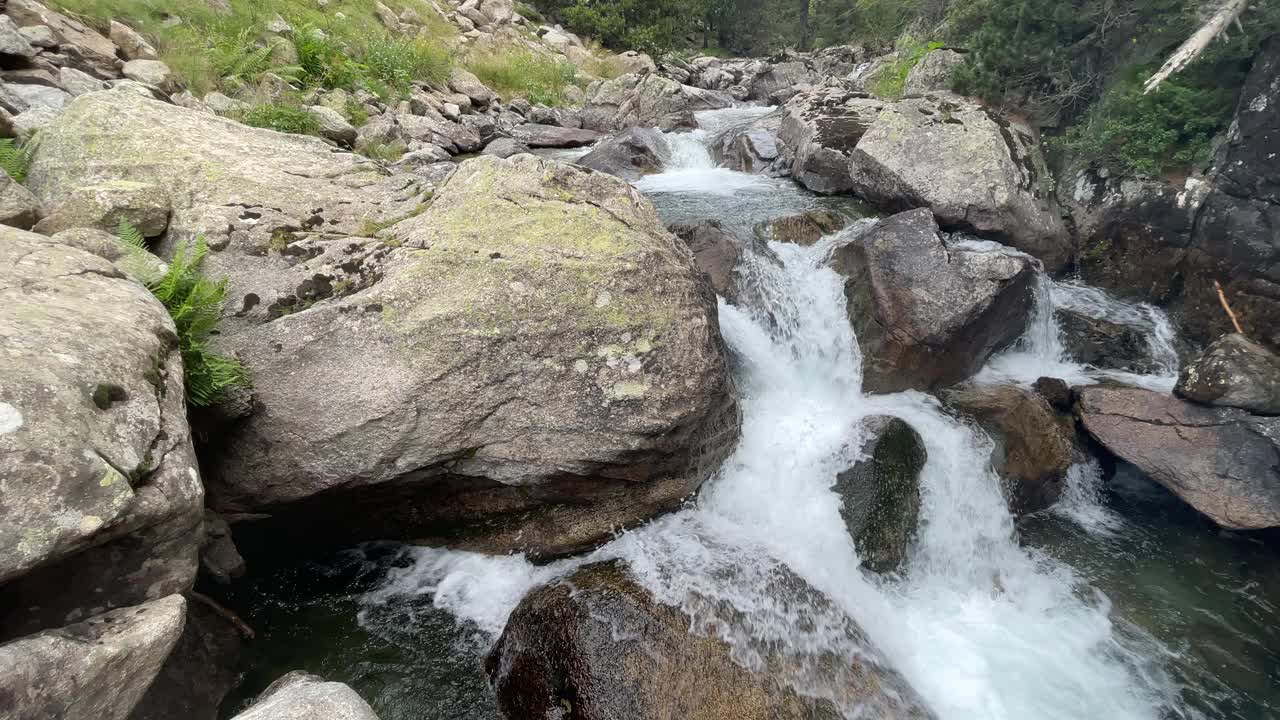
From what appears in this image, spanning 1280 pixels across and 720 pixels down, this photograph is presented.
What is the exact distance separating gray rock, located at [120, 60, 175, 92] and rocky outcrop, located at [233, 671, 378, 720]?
12.2m

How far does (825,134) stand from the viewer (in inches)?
554

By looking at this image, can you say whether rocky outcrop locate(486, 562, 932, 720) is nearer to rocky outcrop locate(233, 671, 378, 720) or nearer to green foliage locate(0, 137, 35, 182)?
rocky outcrop locate(233, 671, 378, 720)

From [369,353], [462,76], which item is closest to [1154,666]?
[369,353]

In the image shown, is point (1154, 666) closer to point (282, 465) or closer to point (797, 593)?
point (797, 593)

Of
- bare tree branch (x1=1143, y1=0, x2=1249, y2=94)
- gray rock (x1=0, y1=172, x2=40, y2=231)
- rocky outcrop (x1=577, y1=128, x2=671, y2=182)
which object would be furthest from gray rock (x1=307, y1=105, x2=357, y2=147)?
bare tree branch (x1=1143, y1=0, x2=1249, y2=94)

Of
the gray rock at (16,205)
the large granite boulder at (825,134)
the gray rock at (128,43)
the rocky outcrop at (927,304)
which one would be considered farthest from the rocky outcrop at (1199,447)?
the gray rock at (128,43)

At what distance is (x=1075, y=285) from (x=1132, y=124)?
112 inches

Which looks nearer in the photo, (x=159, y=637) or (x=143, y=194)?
(x=159, y=637)

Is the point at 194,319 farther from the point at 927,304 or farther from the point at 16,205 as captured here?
the point at 927,304

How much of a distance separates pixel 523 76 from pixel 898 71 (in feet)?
50.7

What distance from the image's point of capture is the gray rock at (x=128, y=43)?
12164 millimetres

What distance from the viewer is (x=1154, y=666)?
6.05m

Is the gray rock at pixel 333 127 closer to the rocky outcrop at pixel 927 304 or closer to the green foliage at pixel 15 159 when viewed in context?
the green foliage at pixel 15 159

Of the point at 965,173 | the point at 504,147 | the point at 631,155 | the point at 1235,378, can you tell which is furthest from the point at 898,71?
the point at 1235,378
